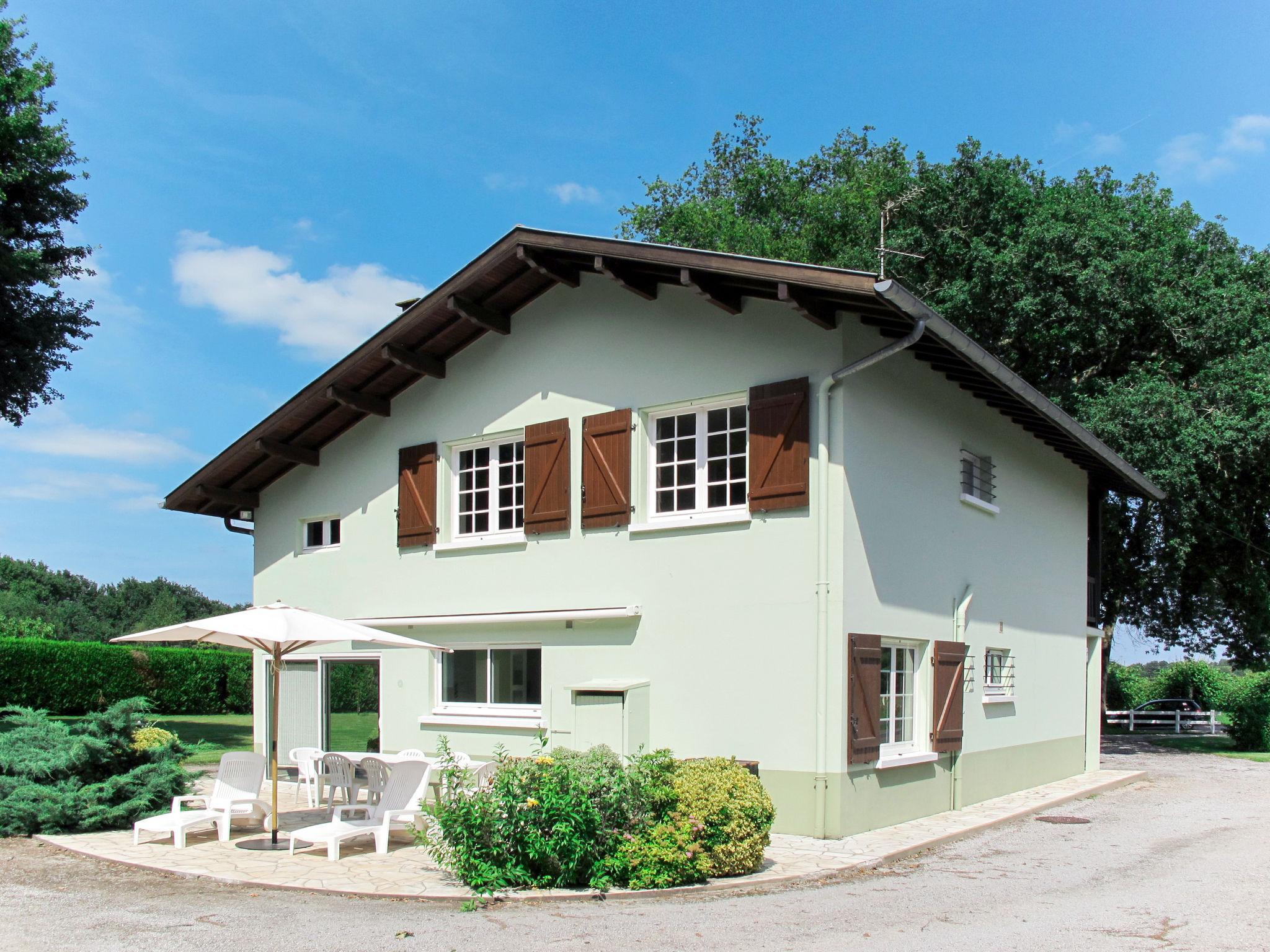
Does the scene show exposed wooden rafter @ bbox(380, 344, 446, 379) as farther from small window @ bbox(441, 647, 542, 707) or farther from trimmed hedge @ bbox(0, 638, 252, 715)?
trimmed hedge @ bbox(0, 638, 252, 715)

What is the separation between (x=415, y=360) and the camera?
14.5 metres

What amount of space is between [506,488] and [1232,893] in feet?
29.1

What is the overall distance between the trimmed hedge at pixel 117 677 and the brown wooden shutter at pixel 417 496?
1201 centimetres

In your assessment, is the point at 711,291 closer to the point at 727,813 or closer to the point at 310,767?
the point at 727,813

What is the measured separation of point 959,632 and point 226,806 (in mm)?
8139

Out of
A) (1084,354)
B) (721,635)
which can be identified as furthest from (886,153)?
(721,635)

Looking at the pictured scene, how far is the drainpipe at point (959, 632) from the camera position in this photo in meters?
12.8

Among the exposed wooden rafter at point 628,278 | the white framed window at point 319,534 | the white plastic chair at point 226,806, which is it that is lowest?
the white plastic chair at point 226,806

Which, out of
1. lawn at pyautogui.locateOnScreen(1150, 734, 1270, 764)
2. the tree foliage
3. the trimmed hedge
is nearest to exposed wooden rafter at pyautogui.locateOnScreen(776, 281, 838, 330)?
lawn at pyautogui.locateOnScreen(1150, 734, 1270, 764)

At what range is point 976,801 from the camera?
1342cm

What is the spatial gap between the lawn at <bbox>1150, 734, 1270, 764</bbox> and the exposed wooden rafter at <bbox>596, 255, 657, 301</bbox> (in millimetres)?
16328

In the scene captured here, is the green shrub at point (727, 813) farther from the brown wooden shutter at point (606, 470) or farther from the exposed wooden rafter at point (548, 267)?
the exposed wooden rafter at point (548, 267)

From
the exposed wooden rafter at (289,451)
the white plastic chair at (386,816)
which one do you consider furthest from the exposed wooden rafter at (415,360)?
the white plastic chair at (386,816)

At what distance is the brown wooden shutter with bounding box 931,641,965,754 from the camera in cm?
1234
